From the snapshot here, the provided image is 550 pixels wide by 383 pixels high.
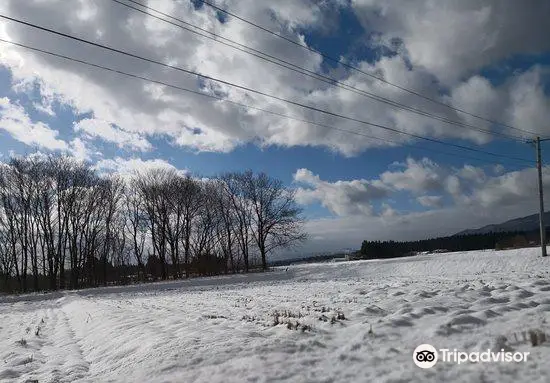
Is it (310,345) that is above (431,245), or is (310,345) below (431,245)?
above

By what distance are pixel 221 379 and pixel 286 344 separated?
1.42 m

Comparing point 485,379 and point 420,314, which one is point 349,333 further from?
point 485,379

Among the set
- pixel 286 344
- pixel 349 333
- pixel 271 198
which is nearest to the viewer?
pixel 286 344

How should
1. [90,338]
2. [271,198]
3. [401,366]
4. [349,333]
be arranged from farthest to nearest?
[271,198]
[90,338]
[349,333]
[401,366]

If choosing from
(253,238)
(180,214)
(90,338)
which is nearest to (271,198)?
(253,238)

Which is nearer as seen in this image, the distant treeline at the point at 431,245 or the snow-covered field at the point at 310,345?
the snow-covered field at the point at 310,345

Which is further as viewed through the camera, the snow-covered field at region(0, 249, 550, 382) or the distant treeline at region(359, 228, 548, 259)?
the distant treeline at region(359, 228, 548, 259)

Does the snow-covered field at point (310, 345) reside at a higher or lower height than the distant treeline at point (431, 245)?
higher

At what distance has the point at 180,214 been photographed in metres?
57.5

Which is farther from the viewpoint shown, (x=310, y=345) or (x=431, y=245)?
(x=431, y=245)

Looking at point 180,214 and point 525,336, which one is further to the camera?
point 180,214

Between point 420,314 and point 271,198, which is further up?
point 271,198

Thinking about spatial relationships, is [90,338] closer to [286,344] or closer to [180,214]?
[286,344]

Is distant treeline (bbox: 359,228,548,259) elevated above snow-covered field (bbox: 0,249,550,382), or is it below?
below
